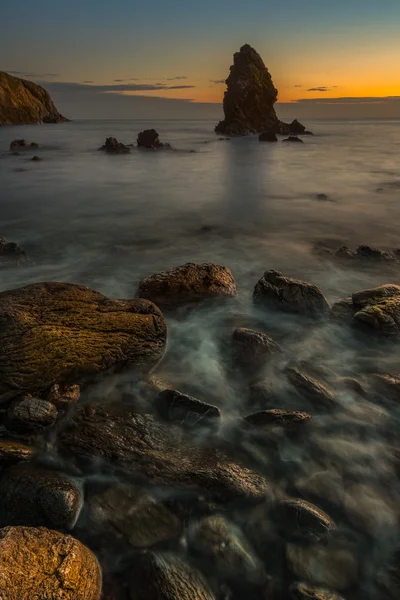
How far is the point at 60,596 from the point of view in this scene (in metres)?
2.67

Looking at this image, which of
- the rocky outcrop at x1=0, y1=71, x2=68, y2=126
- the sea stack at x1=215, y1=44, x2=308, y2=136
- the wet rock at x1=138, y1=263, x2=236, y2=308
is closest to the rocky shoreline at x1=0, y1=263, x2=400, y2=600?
the wet rock at x1=138, y1=263, x2=236, y2=308

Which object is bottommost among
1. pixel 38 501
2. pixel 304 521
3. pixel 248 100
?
pixel 304 521

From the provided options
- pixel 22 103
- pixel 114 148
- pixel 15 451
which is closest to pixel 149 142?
pixel 114 148

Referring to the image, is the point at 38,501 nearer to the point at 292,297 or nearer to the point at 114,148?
the point at 292,297

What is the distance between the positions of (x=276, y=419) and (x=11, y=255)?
7.62 m

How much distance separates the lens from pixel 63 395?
14.9 feet

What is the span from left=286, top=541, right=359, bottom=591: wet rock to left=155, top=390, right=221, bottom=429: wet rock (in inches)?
60.1

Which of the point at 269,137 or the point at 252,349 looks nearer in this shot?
the point at 252,349

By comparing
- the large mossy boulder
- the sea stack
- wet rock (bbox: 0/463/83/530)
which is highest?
A: the sea stack

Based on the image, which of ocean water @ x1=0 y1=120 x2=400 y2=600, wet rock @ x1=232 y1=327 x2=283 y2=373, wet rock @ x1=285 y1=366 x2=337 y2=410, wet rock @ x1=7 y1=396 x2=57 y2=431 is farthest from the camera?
wet rock @ x1=232 y1=327 x2=283 y2=373

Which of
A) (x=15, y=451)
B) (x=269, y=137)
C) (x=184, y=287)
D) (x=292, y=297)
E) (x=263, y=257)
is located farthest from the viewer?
(x=269, y=137)

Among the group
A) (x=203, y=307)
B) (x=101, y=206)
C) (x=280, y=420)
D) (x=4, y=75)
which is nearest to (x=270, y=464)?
(x=280, y=420)

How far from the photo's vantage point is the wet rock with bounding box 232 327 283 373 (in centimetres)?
567

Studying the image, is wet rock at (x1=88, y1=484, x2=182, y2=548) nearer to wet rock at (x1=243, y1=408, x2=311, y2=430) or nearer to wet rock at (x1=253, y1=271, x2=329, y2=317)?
wet rock at (x1=243, y1=408, x2=311, y2=430)
